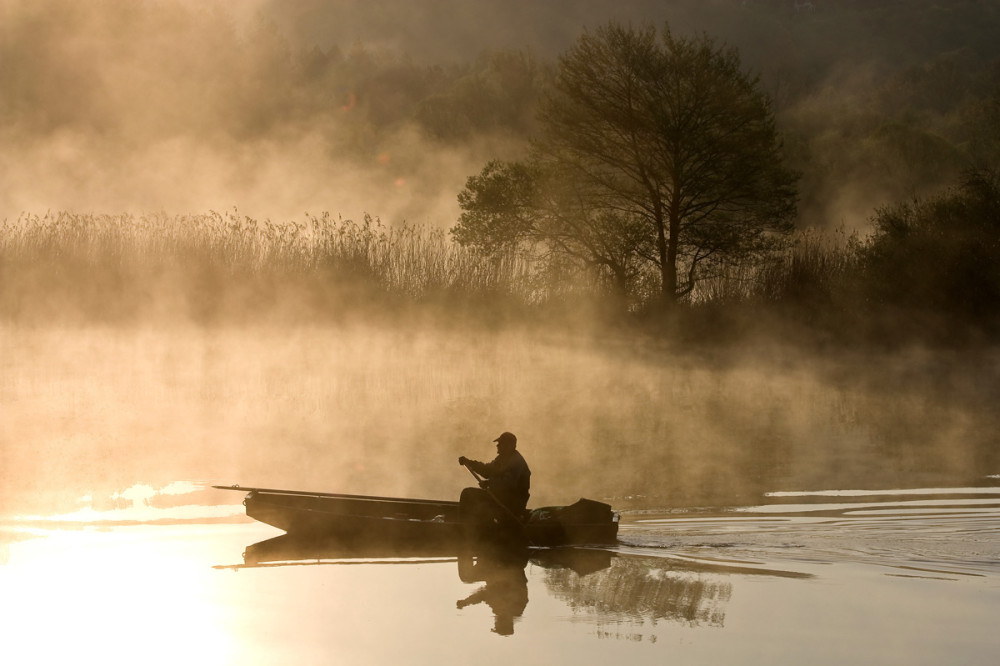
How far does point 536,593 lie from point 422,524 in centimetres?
236

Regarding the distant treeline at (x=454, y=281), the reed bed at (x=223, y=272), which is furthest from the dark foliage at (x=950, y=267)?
the reed bed at (x=223, y=272)

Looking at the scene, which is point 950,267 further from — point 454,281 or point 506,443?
point 506,443

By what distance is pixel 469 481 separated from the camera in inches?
795

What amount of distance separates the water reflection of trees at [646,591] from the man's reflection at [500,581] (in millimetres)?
352

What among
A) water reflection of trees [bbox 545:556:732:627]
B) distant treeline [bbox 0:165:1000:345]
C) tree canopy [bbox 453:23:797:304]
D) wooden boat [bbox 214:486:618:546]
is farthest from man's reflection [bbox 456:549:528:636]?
tree canopy [bbox 453:23:797:304]

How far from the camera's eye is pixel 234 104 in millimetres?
84750

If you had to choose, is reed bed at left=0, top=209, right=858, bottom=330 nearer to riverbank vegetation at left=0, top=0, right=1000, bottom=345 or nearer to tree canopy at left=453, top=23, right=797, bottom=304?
riverbank vegetation at left=0, top=0, right=1000, bottom=345

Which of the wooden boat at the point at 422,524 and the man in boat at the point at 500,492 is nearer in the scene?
the wooden boat at the point at 422,524

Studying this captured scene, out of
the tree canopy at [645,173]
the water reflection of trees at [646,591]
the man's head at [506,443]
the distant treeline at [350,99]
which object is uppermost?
the distant treeline at [350,99]

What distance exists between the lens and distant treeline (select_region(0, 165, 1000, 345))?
103 feet

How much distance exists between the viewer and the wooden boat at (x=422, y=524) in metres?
15.1

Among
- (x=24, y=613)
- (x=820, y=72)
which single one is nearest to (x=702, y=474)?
(x=24, y=613)

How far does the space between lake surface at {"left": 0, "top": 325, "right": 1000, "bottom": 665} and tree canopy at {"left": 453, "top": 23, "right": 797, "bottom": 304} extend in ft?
10.7

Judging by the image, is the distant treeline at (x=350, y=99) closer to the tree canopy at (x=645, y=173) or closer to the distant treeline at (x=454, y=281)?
the distant treeline at (x=454, y=281)
